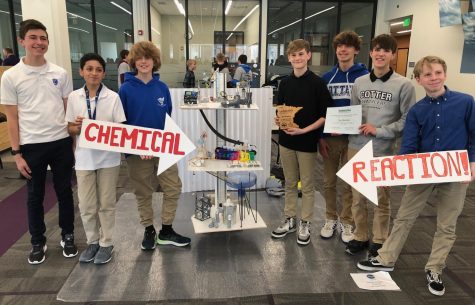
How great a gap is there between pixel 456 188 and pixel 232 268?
4.69 ft

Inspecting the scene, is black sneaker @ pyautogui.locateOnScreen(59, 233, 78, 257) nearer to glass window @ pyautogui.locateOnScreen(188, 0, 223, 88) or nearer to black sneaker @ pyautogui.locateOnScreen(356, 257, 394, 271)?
black sneaker @ pyautogui.locateOnScreen(356, 257, 394, 271)

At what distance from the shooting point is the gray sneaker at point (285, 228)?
270cm

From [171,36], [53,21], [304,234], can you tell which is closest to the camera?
[304,234]

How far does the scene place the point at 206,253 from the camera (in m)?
2.48

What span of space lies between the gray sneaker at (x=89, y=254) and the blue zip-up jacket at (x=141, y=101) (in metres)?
0.90

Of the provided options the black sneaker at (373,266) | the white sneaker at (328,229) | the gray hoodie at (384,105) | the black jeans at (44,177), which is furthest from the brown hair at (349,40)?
the black jeans at (44,177)

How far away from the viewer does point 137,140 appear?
2.13m

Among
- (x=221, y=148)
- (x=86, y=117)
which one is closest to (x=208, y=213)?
(x=221, y=148)

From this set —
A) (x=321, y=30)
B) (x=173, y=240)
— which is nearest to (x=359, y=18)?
(x=321, y=30)

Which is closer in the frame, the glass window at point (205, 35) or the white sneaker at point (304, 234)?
the white sneaker at point (304, 234)

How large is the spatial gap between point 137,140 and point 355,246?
1683 mm

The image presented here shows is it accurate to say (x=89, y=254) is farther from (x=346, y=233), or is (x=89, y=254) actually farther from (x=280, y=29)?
(x=280, y=29)

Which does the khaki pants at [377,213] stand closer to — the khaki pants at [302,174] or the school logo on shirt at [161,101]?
the khaki pants at [302,174]

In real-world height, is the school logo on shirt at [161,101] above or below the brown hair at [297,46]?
below
